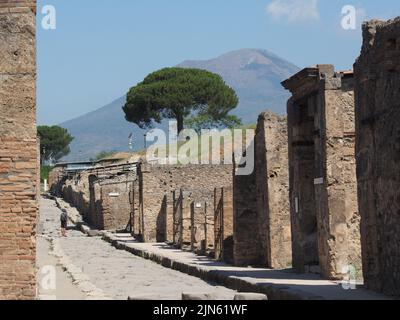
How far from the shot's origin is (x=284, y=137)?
20.0 m

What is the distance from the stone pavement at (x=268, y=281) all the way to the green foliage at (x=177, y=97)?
51.2 m

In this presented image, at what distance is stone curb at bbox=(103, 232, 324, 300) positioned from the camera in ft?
42.2

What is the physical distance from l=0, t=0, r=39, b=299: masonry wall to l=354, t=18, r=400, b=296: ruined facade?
454 cm

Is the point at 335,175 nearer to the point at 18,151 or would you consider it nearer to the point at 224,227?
the point at 18,151

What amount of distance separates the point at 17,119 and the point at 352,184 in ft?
21.0

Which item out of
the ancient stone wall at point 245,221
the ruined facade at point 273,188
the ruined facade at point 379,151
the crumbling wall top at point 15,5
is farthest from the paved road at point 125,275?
the crumbling wall top at point 15,5

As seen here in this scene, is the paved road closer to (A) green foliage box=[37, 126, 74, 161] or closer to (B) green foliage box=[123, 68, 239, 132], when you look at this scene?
(B) green foliage box=[123, 68, 239, 132]

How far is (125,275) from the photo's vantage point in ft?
66.7

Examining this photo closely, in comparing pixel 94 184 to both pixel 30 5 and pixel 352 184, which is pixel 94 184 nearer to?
pixel 352 184

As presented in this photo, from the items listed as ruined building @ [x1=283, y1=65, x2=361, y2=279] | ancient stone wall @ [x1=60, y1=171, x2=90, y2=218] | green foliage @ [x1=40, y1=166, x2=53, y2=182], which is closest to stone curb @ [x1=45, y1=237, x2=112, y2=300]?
ruined building @ [x1=283, y1=65, x2=361, y2=279]

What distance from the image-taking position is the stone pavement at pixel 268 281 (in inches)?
508

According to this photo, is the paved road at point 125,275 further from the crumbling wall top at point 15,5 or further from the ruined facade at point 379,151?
the crumbling wall top at point 15,5

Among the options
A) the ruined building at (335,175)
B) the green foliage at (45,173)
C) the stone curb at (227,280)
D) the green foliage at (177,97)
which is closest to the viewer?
the stone curb at (227,280)
